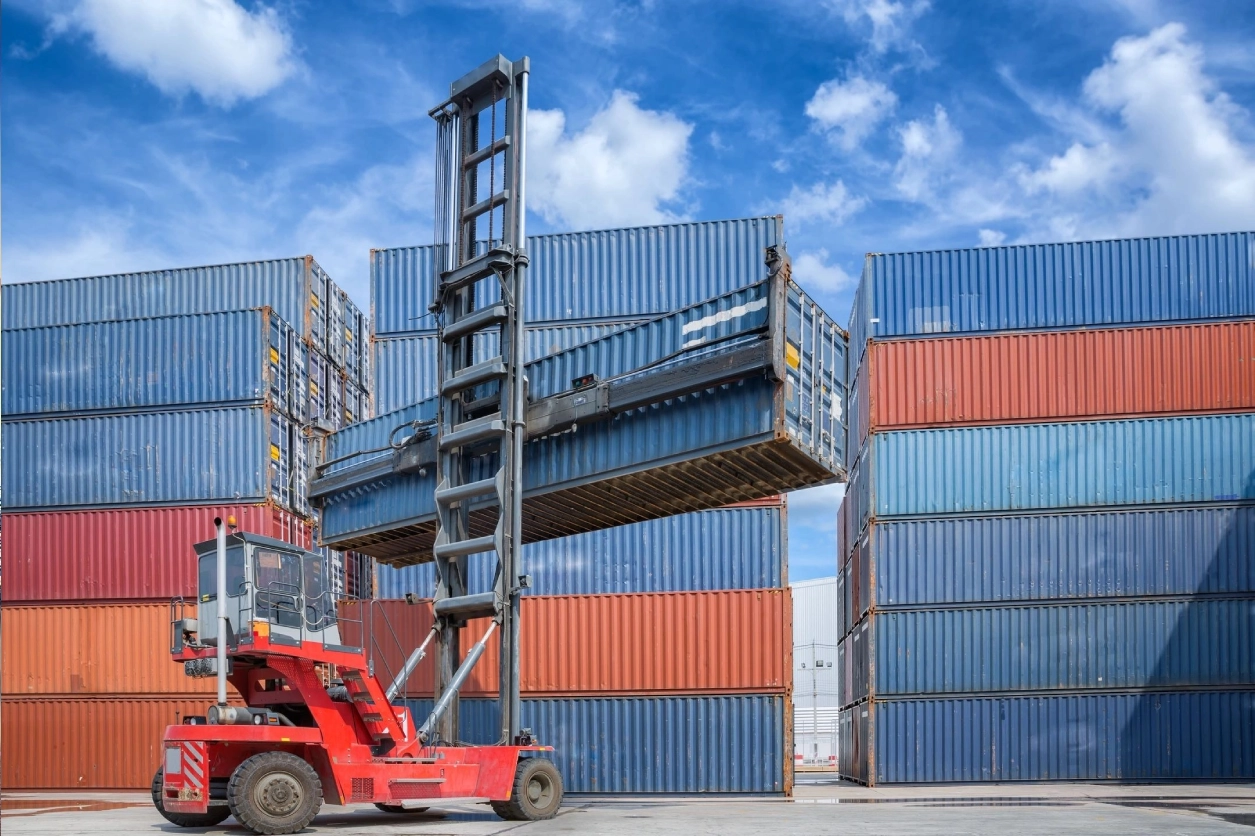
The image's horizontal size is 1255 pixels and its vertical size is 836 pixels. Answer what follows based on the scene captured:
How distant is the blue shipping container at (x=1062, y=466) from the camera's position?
94.3 ft

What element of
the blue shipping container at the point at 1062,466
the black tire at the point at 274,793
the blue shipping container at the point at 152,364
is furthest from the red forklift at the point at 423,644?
the blue shipping container at the point at 1062,466

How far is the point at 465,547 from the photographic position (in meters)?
18.6

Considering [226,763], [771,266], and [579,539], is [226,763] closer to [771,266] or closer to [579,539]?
[771,266]

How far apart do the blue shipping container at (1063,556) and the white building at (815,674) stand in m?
43.9

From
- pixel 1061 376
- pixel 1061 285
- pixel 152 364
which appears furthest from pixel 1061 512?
pixel 152 364

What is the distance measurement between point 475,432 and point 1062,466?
15.6 meters

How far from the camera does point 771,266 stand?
54.0 ft

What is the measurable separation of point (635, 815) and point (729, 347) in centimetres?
645

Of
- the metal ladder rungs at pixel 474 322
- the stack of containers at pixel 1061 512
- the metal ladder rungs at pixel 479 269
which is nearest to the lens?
the metal ladder rungs at pixel 474 322

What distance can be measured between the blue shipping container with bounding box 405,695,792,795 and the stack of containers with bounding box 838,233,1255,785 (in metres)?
4.63

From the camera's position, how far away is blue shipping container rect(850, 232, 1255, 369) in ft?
96.8

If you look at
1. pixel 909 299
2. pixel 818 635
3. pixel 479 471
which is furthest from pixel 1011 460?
pixel 818 635

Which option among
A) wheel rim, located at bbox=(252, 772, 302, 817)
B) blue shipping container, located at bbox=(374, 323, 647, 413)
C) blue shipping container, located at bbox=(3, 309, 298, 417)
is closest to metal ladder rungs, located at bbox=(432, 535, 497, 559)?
wheel rim, located at bbox=(252, 772, 302, 817)

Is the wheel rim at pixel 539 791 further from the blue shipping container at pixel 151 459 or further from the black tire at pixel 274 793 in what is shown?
the blue shipping container at pixel 151 459
